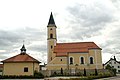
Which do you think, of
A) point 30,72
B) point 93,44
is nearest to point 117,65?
point 93,44

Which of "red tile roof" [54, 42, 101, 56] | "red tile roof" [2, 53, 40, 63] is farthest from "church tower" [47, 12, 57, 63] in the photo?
"red tile roof" [2, 53, 40, 63]

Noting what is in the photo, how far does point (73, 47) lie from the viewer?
6938 cm

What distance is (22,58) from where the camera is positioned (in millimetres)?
49531

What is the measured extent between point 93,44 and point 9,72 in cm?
3021

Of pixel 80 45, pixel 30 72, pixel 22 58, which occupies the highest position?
pixel 80 45

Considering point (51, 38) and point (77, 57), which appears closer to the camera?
point (77, 57)

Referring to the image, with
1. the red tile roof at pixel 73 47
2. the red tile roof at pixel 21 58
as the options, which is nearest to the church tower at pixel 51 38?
the red tile roof at pixel 73 47

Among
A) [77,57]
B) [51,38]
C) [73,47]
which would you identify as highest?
[51,38]

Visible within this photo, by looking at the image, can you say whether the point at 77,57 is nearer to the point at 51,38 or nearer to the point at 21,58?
the point at 51,38

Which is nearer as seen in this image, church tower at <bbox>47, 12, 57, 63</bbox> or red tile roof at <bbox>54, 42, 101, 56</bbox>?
red tile roof at <bbox>54, 42, 101, 56</bbox>

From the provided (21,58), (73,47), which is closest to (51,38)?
(73,47)

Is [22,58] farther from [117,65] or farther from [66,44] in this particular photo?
[117,65]

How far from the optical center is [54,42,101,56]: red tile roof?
6731cm

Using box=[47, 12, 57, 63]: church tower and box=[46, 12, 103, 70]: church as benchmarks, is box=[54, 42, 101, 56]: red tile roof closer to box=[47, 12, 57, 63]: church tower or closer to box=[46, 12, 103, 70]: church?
box=[46, 12, 103, 70]: church
